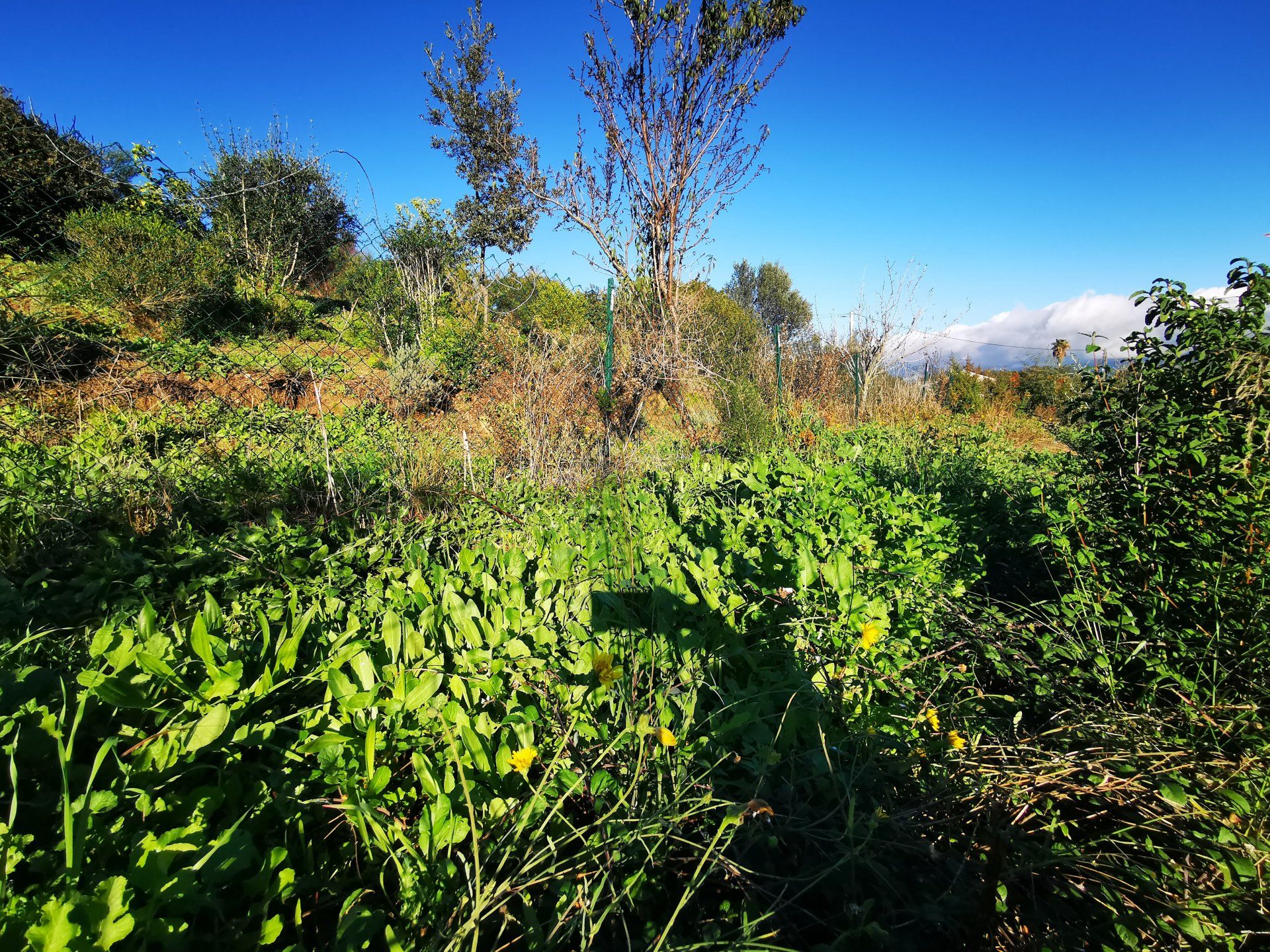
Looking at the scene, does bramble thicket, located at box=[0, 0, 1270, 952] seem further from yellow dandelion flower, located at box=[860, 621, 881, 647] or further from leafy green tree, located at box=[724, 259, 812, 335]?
leafy green tree, located at box=[724, 259, 812, 335]

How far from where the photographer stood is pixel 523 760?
3.76ft

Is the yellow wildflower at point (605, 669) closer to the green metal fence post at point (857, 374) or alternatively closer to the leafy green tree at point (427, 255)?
the leafy green tree at point (427, 255)

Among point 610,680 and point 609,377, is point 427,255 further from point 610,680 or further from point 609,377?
point 610,680

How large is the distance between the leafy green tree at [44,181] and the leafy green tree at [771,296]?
26686 mm

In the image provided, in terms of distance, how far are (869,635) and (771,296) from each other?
30003 millimetres

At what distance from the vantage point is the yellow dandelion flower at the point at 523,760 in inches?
44.9

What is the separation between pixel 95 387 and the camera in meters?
3.81

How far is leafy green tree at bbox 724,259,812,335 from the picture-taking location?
29.0 metres

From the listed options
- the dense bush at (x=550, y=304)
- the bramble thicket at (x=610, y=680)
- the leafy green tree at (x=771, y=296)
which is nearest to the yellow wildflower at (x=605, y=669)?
the bramble thicket at (x=610, y=680)

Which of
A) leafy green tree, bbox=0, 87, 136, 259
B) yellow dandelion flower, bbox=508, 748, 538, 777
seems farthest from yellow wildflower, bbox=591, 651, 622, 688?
leafy green tree, bbox=0, 87, 136, 259

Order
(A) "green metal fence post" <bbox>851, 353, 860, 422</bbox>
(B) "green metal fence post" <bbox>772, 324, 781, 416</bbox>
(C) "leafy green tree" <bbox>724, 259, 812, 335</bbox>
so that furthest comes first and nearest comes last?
1. (C) "leafy green tree" <bbox>724, 259, 812, 335</bbox>
2. (A) "green metal fence post" <bbox>851, 353, 860, 422</bbox>
3. (B) "green metal fence post" <bbox>772, 324, 781, 416</bbox>

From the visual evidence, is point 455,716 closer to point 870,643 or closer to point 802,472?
point 870,643

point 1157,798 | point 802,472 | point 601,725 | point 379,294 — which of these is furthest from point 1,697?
point 379,294

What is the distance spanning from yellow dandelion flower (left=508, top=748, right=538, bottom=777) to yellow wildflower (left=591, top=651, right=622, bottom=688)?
0.21 m
